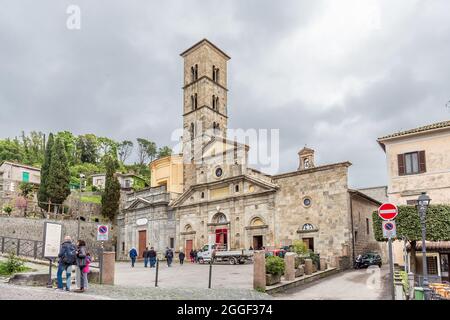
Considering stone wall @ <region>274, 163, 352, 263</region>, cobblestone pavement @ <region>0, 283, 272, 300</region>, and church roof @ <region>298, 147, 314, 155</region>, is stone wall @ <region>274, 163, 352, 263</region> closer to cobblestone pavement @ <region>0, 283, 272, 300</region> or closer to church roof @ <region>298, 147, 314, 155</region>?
church roof @ <region>298, 147, 314, 155</region>

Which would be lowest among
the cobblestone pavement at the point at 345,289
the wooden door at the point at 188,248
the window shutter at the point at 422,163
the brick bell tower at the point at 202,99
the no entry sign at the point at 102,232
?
the cobblestone pavement at the point at 345,289

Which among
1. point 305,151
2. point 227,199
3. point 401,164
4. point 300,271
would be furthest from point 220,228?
point 401,164

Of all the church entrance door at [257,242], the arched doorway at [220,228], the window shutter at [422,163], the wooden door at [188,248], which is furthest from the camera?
the wooden door at [188,248]

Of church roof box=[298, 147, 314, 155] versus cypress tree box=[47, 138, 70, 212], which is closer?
church roof box=[298, 147, 314, 155]

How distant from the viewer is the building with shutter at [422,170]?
24.4 metres

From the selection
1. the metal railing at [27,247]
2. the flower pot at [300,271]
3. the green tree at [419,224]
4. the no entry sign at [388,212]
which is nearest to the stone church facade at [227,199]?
the flower pot at [300,271]

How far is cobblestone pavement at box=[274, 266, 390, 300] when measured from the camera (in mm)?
16484

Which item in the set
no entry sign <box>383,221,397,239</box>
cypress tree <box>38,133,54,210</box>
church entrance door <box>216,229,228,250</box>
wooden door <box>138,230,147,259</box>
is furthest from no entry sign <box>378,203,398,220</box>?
cypress tree <box>38,133,54,210</box>

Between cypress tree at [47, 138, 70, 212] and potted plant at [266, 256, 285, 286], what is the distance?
33953mm

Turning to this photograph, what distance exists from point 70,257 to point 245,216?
78.6ft

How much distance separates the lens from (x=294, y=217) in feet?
105

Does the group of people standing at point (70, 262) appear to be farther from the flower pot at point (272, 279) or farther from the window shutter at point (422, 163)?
the window shutter at point (422, 163)

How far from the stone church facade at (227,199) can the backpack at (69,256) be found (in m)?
19.5
